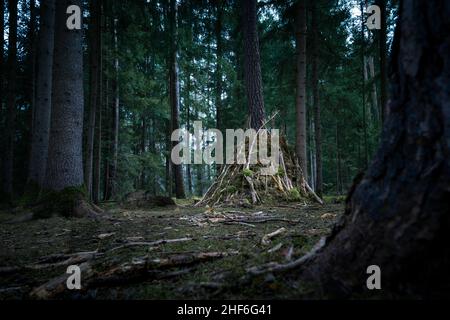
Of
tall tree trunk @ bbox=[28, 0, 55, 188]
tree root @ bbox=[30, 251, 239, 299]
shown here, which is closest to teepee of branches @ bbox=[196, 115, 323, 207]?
tree root @ bbox=[30, 251, 239, 299]

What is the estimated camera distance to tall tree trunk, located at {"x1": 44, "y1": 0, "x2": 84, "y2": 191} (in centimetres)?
532

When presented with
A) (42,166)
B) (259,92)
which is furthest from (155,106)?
(259,92)

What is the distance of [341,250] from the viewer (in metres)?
1.36

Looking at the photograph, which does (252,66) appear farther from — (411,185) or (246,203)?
(411,185)

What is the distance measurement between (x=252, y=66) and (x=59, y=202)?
248 inches

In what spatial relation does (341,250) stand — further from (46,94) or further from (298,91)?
(46,94)

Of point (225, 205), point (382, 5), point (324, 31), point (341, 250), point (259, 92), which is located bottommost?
point (225, 205)

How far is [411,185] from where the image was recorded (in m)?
1.14

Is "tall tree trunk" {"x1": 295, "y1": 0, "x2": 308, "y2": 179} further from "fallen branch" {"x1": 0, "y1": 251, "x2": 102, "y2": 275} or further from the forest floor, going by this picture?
"fallen branch" {"x1": 0, "y1": 251, "x2": 102, "y2": 275}

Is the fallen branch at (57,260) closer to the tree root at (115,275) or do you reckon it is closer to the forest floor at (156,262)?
the forest floor at (156,262)

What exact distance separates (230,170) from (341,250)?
6120mm

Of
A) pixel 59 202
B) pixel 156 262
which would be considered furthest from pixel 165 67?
pixel 156 262

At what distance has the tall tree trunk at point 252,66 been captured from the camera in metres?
8.02

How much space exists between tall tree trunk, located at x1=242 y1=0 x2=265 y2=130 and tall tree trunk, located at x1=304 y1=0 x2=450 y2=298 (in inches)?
265
